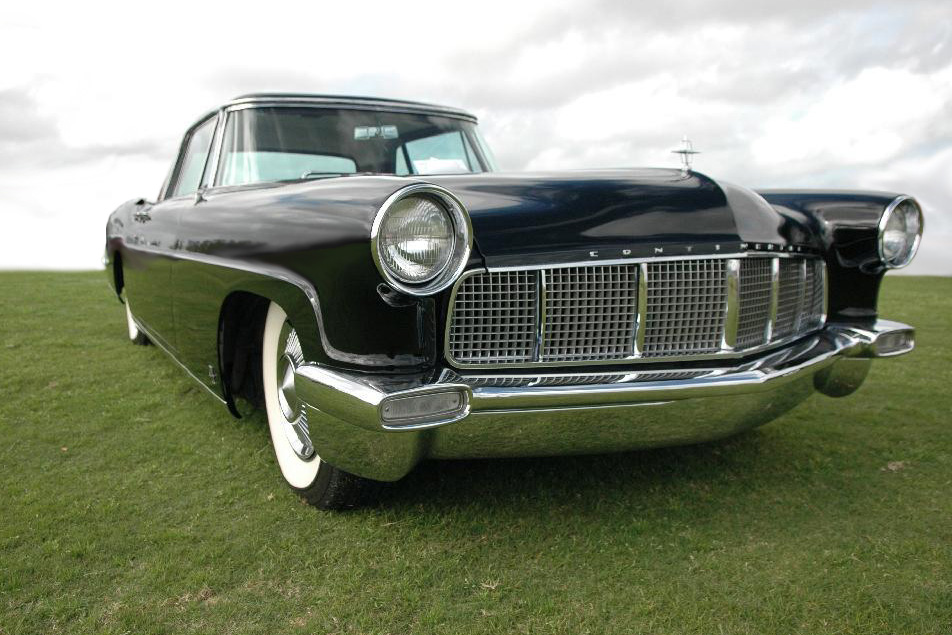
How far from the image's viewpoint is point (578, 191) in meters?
2.42

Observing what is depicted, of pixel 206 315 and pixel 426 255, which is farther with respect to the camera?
pixel 206 315

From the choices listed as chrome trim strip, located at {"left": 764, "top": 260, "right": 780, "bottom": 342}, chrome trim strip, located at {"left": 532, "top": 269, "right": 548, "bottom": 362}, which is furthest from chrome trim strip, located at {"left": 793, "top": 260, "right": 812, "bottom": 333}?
chrome trim strip, located at {"left": 532, "top": 269, "right": 548, "bottom": 362}

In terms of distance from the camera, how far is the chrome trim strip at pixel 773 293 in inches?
105

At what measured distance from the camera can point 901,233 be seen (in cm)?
323

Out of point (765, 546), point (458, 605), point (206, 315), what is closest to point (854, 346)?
point (765, 546)

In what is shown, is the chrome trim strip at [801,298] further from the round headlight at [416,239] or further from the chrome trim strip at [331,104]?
the chrome trim strip at [331,104]

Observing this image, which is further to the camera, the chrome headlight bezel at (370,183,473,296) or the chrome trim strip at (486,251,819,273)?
the chrome trim strip at (486,251,819,273)

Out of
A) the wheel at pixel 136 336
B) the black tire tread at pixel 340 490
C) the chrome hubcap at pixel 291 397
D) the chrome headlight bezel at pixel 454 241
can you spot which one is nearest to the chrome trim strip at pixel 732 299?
the chrome headlight bezel at pixel 454 241

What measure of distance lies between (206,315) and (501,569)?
160cm

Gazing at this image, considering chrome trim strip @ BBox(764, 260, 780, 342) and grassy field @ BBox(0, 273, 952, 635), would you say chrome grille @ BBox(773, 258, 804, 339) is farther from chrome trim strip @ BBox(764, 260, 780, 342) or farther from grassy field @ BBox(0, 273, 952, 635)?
grassy field @ BBox(0, 273, 952, 635)

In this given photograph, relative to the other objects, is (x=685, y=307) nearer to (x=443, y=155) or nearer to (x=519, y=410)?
(x=519, y=410)

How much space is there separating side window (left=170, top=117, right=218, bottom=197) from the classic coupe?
778mm

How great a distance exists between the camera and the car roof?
3.49 meters

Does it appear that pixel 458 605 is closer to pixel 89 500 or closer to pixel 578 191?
pixel 578 191
